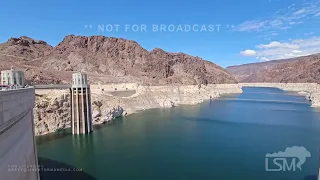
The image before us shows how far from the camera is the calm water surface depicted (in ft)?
69.3

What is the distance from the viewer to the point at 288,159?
25344 millimetres

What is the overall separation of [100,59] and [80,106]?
229 feet

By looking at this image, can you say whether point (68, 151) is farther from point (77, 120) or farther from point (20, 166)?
point (20, 166)

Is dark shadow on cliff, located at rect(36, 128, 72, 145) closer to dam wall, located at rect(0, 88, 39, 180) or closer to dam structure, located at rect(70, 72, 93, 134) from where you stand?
dam structure, located at rect(70, 72, 93, 134)

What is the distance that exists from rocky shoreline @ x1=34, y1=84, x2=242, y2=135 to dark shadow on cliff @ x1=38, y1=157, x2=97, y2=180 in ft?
38.7

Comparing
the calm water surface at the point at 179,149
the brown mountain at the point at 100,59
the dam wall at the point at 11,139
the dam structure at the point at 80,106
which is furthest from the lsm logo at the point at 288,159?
the brown mountain at the point at 100,59

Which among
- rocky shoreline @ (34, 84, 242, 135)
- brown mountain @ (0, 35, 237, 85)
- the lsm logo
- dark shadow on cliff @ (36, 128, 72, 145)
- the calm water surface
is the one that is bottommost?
the lsm logo

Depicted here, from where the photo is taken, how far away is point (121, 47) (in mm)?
110250

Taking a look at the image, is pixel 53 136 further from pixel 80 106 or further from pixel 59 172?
pixel 59 172

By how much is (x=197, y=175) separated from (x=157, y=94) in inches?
2033

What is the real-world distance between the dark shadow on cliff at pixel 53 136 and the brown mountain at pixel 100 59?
50.8 metres

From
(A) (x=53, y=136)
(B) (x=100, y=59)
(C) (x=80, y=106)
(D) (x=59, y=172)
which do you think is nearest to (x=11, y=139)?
(D) (x=59, y=172)

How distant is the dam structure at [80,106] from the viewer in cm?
3503

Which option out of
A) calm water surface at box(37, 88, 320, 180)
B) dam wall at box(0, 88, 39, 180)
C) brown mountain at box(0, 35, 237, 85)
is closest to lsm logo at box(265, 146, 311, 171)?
calm water surface at box(37, 88, 320, 180)
